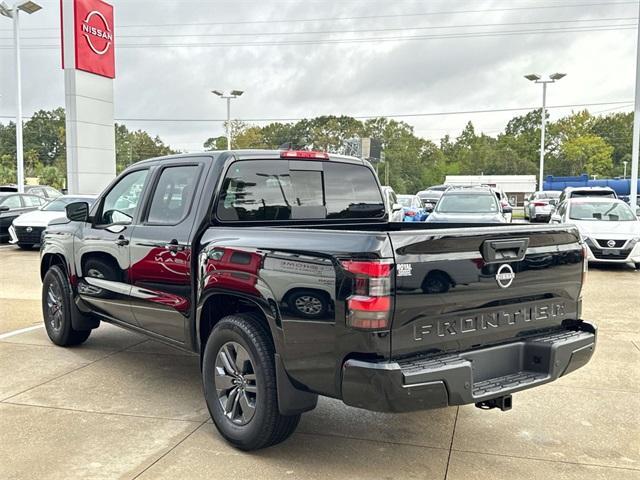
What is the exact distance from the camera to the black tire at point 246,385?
3521 millimetres

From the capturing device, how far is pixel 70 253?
5.76m

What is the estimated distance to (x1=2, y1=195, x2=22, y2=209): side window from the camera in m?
17.1

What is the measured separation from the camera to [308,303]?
322cm

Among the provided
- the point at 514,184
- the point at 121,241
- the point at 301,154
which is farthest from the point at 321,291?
the point at 514,184

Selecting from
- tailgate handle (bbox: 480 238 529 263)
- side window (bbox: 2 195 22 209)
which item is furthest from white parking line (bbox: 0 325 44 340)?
side window (bbox: 2 195 22 209)

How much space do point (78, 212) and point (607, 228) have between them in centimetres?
1065

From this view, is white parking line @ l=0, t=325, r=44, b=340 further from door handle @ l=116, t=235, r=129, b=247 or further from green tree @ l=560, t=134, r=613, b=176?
green tree @ l=560, t=134, r=613, b=176

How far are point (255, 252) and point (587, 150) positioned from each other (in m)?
94.7

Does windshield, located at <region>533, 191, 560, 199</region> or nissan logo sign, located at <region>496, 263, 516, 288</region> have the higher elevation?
windshield, located at <region>533, 191, 560, 199</region>

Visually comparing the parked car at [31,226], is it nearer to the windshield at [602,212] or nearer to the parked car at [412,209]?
the parked car at [412,209]

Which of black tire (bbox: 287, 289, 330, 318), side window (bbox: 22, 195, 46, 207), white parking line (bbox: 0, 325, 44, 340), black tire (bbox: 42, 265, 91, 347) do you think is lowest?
white parking line (bbox: 0, 325, 44, 340)

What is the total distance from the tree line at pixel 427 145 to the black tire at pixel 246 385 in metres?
80.1

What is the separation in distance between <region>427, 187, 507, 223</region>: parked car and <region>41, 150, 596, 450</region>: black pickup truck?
10266mm

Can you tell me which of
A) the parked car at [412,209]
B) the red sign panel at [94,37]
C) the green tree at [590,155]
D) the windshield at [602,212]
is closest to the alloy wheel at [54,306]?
the windshield at [602,212]
